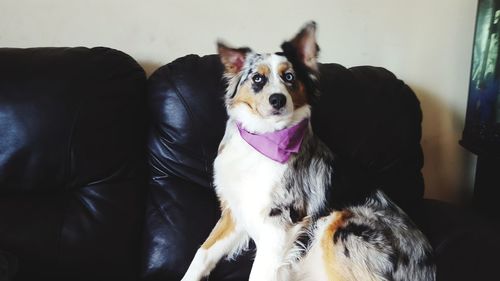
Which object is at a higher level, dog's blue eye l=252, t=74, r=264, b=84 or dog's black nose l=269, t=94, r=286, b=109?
dog's blue eye l=252, t=74, r=264, b=84

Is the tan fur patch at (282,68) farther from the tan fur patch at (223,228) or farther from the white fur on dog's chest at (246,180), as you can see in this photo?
the tan fur patch at (223,228)

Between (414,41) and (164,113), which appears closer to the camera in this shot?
(164,113)

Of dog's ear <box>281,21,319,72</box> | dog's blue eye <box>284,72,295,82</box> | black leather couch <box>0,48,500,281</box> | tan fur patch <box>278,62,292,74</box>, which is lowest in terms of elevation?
black leather couch <box>0,48,500,281</box>

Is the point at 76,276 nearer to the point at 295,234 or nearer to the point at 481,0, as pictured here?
the point at 295,234

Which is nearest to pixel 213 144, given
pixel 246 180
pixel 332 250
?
pixel 246 180

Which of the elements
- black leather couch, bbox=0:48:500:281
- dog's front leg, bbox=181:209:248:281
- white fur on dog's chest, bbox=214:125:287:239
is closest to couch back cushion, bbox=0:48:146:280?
black leather couch, bbox=0:48:500:281

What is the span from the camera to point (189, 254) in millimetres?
1700

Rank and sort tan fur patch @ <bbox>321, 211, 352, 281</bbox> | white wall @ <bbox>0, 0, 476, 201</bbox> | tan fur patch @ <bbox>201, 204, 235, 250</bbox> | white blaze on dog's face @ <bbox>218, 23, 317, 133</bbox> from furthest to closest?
white wall @ <bbox>0, 0, 476, 201</bbox> → tan fur patch @ <bbox>201, 204, 235, 250</bbox> → white blaze on dog's face @ <bbox>218, 23, 317, 133</bbox> → tan fur patch @ <bbox>321, 211, 352, 281</bbox>

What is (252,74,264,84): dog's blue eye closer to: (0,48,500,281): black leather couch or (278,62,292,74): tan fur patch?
(278,62,292,74): tan fur patch

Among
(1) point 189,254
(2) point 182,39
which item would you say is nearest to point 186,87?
(2) point 182,39

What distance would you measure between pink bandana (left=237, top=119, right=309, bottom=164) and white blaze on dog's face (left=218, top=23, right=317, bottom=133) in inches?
1.1

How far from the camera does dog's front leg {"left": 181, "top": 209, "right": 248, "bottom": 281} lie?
160 cm

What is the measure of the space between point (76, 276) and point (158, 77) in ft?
2.70

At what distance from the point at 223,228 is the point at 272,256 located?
0.30m
